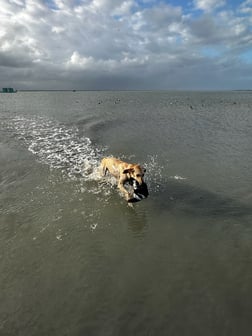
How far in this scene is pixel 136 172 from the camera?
9.35 m

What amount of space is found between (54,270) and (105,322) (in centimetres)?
207

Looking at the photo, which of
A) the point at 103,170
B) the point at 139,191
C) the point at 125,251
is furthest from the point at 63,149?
the point at 125,251

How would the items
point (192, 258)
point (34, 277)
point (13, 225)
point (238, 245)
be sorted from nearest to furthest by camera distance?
point (34, 277) < point (192, 258) < point (238, 245) < point (13, 225)

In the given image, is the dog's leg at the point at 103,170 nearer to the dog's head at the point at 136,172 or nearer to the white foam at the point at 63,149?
the white foam at the point at 63,149

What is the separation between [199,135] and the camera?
23359 millimetres

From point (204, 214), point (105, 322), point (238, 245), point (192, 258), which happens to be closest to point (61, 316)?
point (105, 322)

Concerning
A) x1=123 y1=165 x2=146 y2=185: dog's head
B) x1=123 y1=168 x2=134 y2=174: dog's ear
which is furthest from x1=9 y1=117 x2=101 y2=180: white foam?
x1=123 y1=165 x2=146 y2=185: dog's head

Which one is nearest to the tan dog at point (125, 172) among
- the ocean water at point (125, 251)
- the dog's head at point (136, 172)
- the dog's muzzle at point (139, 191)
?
the dog's head at point (136, 172)

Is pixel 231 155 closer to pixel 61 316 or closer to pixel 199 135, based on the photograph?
pixel 199 135

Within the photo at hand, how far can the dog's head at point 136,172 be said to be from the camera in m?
9.25

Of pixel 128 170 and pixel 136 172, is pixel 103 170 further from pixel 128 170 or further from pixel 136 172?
pixel 136 172

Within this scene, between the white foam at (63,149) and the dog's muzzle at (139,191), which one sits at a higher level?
the dog's muzzle at (139,191)

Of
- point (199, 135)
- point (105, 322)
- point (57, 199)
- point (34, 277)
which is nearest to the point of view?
point (105, 322)

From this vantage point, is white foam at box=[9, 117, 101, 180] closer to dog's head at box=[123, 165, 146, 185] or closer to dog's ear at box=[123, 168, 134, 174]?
dog's ear at box=[123, 168, 134, 174]
